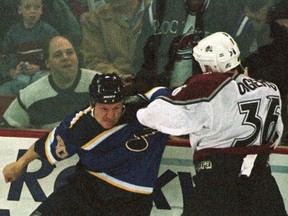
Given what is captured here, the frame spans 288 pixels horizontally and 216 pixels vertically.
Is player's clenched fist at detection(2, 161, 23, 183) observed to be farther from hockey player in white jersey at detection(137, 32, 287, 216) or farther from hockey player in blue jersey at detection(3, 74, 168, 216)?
hockey player in white jersey at detection(137, 32, 287, 216)

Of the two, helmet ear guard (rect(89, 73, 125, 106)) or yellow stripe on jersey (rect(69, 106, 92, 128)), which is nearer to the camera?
helmet ear guard (rect(89, 73, 125, 106))

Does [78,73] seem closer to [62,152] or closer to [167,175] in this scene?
[62,152]

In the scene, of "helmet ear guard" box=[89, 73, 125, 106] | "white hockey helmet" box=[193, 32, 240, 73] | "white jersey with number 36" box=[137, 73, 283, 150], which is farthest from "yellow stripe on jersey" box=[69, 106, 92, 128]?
"white hockey helmet" box=[193, 32, 240, 73]

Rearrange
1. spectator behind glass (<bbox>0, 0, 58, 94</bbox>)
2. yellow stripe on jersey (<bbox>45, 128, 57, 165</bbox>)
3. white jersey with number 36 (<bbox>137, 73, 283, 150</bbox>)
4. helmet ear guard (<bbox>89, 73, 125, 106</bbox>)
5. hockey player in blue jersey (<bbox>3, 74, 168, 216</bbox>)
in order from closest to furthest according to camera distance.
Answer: white jersey with number 36 (<bbox>137, 73, 283, 150</bbox>) → helmet ear guard (<bbox>89, 73, 125, 106</bbox>) → hockey player in blue jersey (<bbox>3, 74, 168, 216</bbox>) → yellow stripe on jersey (<bbox>45, 128, 57, 165</bbox>) → spectator behind glass (<bbox>0, 0, 58, 94</bbox>)

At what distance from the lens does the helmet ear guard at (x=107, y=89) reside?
298 centimetres

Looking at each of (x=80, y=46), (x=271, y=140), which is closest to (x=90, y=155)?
(x=80, y=46)

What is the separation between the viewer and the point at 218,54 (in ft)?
9.06

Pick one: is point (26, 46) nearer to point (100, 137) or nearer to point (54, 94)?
point (54, 94)

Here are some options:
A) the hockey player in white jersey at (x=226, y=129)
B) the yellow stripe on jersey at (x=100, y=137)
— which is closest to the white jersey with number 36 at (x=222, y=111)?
the hockey player in white jersey at (x=226, y=129)

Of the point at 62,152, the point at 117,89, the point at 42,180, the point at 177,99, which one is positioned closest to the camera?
the point at 177,99

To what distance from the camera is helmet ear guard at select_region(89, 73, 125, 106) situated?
298 cm

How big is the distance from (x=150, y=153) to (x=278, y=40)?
838 millimetres

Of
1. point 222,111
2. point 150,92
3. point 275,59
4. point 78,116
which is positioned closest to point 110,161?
point 78,116

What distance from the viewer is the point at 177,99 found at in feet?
8.81
